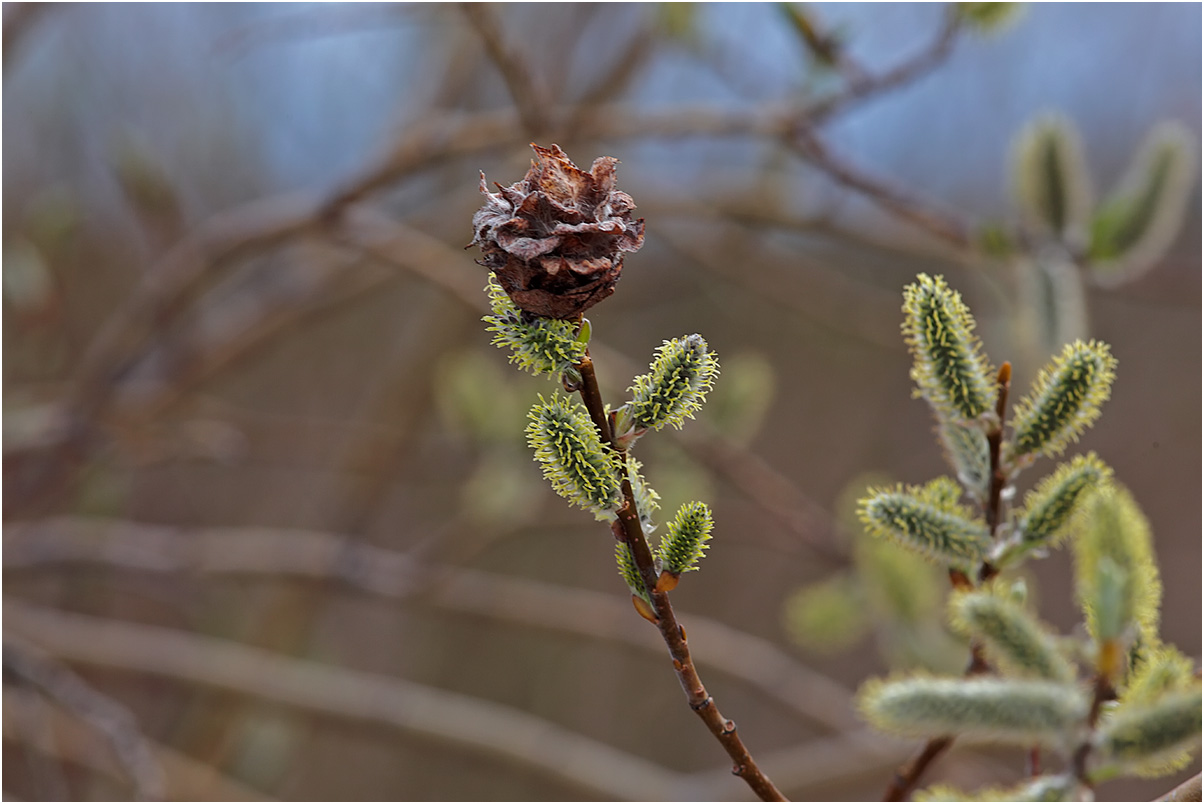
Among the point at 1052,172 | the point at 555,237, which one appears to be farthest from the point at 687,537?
the point at 1052,172

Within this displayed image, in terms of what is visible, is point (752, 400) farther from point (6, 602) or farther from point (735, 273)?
point (6, 602)

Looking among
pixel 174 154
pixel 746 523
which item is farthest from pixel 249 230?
pixel 174 154

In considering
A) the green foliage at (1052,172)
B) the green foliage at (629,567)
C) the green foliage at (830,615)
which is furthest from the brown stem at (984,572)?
the green foliage at (830,615)

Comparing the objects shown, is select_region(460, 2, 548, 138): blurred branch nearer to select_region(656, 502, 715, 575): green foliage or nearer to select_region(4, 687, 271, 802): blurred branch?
select_region(656, 502, 715, 575): green foliage

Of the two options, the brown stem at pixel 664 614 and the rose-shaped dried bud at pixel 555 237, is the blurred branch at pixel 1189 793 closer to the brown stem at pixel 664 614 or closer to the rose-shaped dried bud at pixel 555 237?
the brown stem at pixel 664 614

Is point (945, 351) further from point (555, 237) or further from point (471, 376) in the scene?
point (471, 376)

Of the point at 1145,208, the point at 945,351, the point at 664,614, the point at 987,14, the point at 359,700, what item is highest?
the point at 987,14

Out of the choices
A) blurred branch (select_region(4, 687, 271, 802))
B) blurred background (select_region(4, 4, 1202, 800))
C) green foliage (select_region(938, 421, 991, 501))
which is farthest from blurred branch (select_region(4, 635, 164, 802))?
green foliage (select_region(938, 421, 991, 501))
